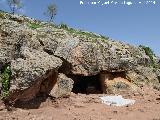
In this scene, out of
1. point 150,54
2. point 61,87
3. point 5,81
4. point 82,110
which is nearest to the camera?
point 5,81

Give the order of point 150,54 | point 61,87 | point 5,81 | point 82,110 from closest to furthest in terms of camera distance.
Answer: point 5,81 → point 82,110 → point 61,87 → point 150,54

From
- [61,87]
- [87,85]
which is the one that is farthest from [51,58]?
[87,85]

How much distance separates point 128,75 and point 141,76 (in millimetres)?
1912

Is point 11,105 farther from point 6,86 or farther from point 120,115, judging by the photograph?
point 120,115

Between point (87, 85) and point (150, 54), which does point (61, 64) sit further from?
point (150, 54)

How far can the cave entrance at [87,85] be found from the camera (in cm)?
2494

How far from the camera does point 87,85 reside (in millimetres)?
25547

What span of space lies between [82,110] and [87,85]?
19.3 ft

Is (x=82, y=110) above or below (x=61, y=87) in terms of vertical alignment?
below

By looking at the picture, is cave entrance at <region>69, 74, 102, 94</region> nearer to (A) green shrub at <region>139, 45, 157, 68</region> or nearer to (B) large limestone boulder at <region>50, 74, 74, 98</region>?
(B) large limestone boulder at <region>50, 74, 74, 98</region>

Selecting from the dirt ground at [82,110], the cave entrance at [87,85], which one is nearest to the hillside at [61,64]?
the cave entrance at [87,85]

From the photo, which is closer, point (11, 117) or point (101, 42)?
point (11, 117)

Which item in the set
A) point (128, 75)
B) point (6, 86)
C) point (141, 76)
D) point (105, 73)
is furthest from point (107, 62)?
point (6, 86)

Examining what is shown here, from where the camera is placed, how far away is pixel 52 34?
23.2 metres
